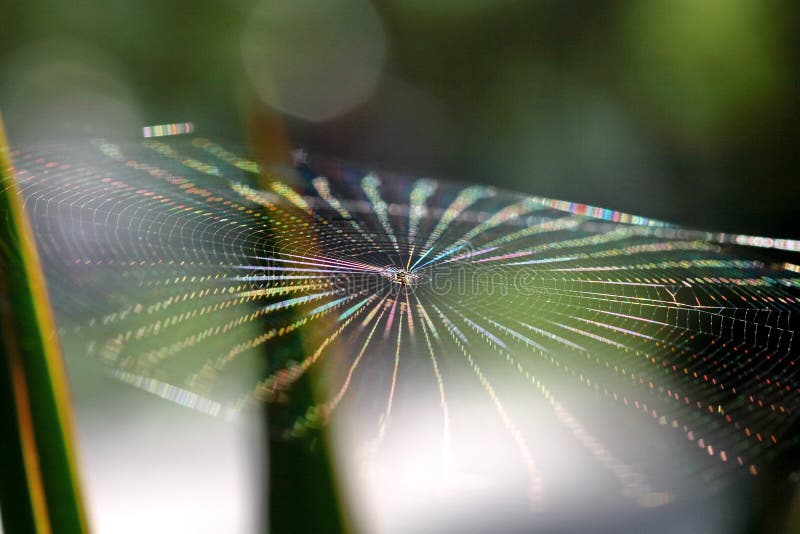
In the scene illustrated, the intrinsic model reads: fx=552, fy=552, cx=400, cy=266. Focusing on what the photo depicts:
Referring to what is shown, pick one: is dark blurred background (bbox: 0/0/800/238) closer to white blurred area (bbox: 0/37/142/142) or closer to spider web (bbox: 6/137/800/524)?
white blurred area (bbox: 0/37/142/142)

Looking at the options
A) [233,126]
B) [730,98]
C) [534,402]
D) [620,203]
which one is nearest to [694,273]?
[534,402]

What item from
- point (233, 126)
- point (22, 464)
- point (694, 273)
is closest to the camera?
point (22, 464)

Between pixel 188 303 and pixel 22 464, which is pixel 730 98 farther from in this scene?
pixel 22 464

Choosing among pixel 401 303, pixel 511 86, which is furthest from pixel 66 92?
pixel 511 86

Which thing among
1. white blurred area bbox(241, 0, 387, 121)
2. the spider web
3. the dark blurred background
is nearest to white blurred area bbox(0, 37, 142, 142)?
the dark blurred background

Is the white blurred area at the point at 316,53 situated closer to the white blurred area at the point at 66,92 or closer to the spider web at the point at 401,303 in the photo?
the white blurred area at the point at 66,92

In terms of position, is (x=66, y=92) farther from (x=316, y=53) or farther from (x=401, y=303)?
(x=401, y=303)
